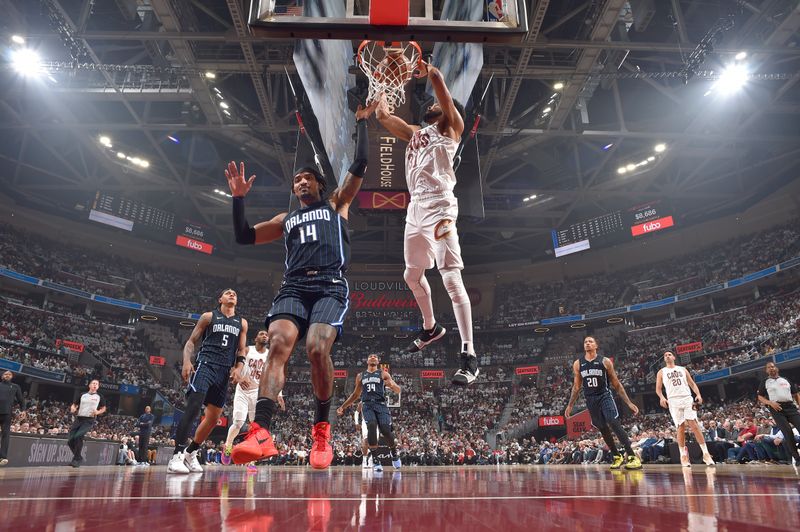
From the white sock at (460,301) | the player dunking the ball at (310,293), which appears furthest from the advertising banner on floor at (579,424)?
the player dunking the ball at (310,293)

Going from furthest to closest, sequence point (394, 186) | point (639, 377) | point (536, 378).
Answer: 1. point (536, 378)
2. point (639, 377)
3. point (394, 186)

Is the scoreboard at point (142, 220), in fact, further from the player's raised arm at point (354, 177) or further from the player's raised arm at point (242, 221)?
the player's raised arm at point (354, 177)

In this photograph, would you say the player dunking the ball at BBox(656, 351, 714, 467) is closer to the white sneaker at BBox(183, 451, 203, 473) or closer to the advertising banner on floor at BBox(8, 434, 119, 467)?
the white sneaker at BBox(183, 451, 203, 473)

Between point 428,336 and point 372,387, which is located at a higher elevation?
point 428,336

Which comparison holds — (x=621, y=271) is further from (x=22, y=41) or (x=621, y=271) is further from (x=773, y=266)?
(x=22, y=41)

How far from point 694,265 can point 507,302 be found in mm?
11925

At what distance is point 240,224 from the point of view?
156 inches

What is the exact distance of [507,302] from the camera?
35062mm

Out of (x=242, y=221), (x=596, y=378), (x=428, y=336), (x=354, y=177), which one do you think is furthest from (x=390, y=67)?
(x=596, y=378)

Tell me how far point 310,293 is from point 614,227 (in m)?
25.8

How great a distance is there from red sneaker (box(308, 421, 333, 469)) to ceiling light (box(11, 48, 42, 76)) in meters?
17.4

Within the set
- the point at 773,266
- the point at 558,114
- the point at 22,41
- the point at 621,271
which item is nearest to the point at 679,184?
the point at 773,266

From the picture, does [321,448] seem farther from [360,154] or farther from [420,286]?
[360,154]

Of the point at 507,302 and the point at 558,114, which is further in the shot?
the point at 507,302
